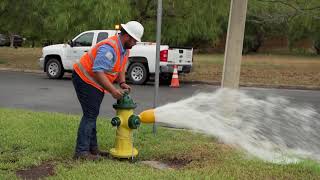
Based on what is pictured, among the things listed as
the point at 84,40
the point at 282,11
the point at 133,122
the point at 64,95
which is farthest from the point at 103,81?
the point at 282,11

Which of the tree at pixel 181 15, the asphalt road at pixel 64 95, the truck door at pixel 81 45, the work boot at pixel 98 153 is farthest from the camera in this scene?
the tree at pixel 181 15

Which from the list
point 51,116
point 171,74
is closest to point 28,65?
point 171,74

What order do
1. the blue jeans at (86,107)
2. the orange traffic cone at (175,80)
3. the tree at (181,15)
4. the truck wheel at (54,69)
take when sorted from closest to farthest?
the blue jeans at (86,107) → the orange traffic cone at (175,80) → the truck wheel at (54,69) → the tree at (181,15)

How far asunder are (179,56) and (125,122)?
12.6 meters

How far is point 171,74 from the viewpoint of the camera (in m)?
19.2

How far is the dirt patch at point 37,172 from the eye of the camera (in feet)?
18.5

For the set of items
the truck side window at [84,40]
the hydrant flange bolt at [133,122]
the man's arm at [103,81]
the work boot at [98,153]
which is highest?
the man's arm at [103,81]

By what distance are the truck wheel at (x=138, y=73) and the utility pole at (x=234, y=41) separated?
35.5 feet

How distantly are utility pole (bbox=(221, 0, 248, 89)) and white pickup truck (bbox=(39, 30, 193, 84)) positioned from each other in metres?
10.4

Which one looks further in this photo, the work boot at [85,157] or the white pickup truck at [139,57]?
the white pickup truck at [139,57]

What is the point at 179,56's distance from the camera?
18766 millimetres

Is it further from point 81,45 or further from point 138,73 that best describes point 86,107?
point 81,45

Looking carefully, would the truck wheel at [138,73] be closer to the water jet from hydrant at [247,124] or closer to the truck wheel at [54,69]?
the truck wheel at [54,69]

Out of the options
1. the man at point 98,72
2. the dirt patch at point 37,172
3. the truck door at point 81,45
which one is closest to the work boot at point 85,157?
the man at point 98,72
